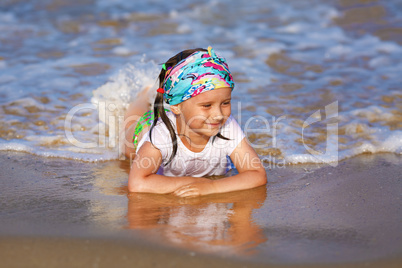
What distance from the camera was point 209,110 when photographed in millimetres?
3393

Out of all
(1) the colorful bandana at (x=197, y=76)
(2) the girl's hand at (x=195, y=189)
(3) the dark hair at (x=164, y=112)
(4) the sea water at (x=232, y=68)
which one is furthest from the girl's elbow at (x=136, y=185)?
(4) the sea water at (x=232, y=68)

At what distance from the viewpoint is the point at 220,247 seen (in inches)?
96.6

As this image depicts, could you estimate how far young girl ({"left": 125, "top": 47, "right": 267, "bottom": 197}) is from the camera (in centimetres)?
338

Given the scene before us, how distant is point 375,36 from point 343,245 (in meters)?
5.82

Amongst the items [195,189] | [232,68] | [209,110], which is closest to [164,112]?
[209,110]

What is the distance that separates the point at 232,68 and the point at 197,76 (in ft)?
10.5

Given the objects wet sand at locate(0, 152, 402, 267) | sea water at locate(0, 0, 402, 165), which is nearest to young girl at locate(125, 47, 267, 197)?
wet sand at locate(0, 152, 402, 267)

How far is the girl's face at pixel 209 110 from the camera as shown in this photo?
336 cm

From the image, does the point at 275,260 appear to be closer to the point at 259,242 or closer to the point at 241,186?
the point at 259,242

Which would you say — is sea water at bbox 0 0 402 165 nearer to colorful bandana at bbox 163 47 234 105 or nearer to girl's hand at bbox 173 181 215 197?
girl's hand at bbox 173 181 215 197

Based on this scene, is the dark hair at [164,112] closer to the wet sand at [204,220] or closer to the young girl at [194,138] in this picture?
the young girl at [194,138]

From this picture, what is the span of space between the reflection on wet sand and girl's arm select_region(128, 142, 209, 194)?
49mm

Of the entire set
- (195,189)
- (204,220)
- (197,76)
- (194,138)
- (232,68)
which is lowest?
(204,220)

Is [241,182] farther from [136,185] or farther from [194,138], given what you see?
[136,185]
